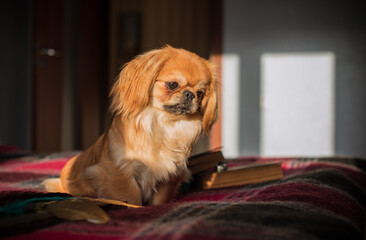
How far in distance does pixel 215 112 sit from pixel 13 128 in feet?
11.1

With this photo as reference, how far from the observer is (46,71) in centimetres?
398

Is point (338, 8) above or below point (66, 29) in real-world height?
above

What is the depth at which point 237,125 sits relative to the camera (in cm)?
421

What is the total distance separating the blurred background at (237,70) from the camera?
13.0 feet

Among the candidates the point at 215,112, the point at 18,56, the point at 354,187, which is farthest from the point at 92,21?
the point at 354,187

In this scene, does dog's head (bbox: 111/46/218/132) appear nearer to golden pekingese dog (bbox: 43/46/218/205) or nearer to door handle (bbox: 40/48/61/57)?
golden pekingese dog (bbox: 43/46/218/205)

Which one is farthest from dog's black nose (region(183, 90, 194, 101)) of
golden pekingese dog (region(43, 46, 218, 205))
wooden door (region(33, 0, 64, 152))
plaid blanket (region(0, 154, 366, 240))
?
wooden door (region(33, 0, 64, 152))

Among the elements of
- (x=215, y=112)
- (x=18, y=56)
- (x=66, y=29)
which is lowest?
(x=215, y=112)

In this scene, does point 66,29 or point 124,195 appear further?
point 66,29

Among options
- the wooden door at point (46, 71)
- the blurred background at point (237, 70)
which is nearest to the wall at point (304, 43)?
the blurred background at point (237, 70)

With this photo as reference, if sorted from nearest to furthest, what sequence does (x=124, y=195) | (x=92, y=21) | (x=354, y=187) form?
(x=124, y=195) < (x=354, y=187) < (x=92, y=21)

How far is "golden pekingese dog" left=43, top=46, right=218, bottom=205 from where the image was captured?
113 cm

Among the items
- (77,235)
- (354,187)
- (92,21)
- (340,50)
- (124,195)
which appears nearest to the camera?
(77,235)

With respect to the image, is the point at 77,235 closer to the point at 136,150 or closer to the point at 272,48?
the point at 136,150
